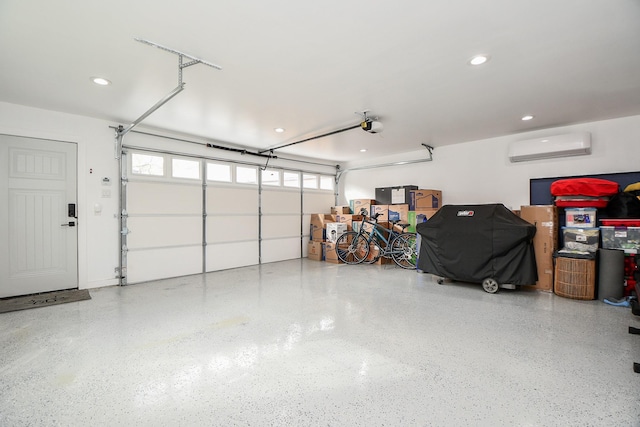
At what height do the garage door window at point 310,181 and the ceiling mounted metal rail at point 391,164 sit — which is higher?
the ceiling mounted metal rail at point 391,164

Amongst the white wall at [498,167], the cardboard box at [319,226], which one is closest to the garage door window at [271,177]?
the cardboard box at [319,226]

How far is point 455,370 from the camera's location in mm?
1995

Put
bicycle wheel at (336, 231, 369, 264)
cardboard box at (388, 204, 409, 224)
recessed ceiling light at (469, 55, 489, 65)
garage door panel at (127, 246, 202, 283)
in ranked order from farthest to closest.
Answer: bicycle wheel at (336, 231, 369, 264) → cardboard box at (388, 204, 409, 224) → garage door panel at (127, 246, 202, 283) → recessed ceiling light at (469, 55, 489, 65)

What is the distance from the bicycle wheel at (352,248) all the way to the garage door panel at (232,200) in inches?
79.6

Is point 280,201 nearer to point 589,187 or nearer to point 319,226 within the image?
point 319,226

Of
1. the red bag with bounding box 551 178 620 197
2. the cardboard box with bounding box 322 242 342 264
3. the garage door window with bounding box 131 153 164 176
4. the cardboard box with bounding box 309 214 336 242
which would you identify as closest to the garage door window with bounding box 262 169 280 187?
the cardboard box with bounding box 309 214 336 242

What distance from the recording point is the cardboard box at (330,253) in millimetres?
6371

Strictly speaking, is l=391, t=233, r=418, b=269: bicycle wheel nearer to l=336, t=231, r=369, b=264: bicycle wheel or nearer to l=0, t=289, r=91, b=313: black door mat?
l=336, t=231, r=369, b=264: bicycle wheel

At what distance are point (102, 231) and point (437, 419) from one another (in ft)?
15.8

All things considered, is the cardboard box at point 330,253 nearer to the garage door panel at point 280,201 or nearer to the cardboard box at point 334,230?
the cardboard box at point 334,230

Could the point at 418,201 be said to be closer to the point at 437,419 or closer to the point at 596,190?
the point at 596,190

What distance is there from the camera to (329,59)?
8.45ft

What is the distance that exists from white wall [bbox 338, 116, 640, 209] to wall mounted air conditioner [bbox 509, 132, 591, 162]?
7.7 inches

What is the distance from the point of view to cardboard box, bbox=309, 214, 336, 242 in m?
6.85
